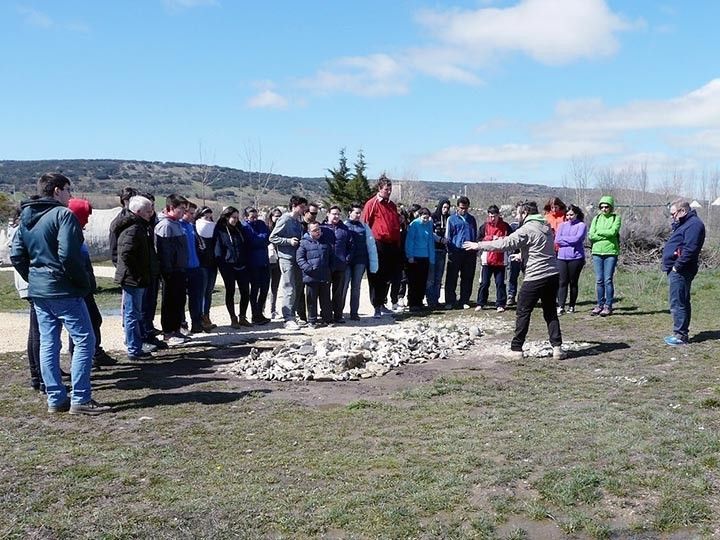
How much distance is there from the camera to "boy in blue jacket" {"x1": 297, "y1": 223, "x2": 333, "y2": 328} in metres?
11.3

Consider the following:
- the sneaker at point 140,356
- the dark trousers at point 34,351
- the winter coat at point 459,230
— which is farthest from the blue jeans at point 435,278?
the dark trousers at point 34,351

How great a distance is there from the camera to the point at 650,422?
594 centimetres

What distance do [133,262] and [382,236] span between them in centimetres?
513

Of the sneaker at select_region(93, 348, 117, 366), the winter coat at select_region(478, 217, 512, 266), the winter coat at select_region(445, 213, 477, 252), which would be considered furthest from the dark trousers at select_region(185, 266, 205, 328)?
the winter coat at select_region(478, 217, 512, 266)

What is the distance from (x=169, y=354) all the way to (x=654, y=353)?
6.11 metres

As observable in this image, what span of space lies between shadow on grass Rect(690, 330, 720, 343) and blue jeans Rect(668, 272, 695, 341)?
329 mm

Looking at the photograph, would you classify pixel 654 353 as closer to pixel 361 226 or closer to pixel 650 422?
pixel 650 422

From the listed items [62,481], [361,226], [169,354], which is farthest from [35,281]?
[361,226]

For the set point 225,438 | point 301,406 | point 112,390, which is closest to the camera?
point 225,438

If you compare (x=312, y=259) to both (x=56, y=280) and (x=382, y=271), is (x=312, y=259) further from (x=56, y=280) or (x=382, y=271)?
(x=56, y=280)

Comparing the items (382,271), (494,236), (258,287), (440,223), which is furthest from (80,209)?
(440,223)

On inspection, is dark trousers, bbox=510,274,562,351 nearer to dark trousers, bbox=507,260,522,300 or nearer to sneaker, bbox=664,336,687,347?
sneaker, bbox=664,336,687,347

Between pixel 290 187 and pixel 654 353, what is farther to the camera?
pixel 290 187

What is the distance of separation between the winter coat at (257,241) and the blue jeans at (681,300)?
6.05 m
